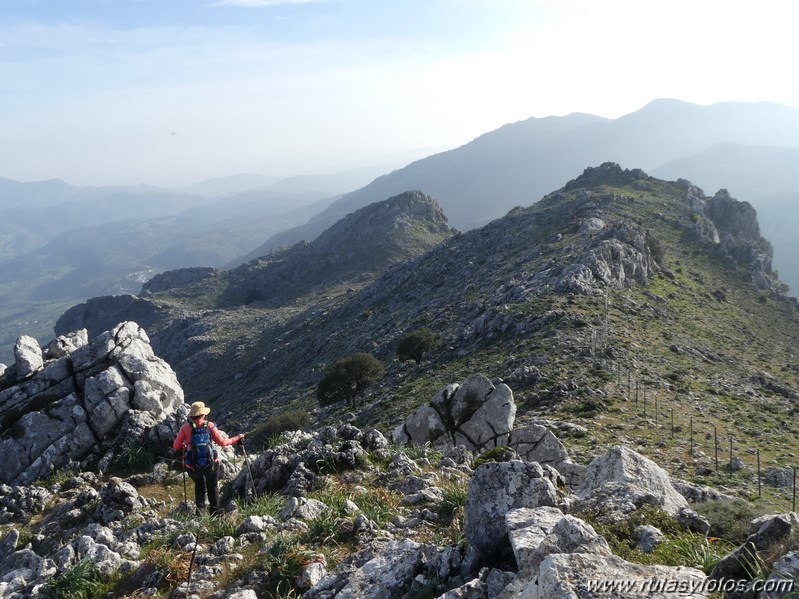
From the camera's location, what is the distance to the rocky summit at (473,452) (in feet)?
20.6

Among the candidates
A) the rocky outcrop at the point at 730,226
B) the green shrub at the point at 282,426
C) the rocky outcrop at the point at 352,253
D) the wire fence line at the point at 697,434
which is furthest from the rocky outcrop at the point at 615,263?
the rocky outcrop at the point at 352,253

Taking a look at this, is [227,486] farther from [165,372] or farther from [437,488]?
[165,372]

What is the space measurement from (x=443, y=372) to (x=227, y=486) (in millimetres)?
22043

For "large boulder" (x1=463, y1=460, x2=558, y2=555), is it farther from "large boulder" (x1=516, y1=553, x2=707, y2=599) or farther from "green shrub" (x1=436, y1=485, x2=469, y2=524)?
"green shrub" (x1=436, y1=485, x2=469, y2=524)

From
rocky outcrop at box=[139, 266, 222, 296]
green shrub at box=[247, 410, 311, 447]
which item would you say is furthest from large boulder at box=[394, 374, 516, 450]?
rocky outcrop at box=[139, 266, 222, 296]

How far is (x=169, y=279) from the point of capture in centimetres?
15988

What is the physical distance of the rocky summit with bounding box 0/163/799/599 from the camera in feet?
20.6

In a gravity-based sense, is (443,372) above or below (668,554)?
below

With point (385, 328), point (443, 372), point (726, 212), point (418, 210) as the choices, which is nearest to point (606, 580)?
point (443, 372)

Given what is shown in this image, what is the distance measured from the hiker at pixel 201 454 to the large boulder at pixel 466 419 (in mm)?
8258

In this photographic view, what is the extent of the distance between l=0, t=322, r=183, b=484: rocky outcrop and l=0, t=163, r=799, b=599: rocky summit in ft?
0.29

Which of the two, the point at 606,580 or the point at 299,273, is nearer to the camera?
the point at 606,580

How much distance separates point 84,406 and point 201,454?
Answer: 413 inches

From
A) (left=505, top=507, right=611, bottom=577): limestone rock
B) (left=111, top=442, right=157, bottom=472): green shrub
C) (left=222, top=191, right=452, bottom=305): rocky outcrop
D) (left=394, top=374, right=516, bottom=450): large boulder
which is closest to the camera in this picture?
(left=505, top=507, right=611, bottom=577): limestone rock
